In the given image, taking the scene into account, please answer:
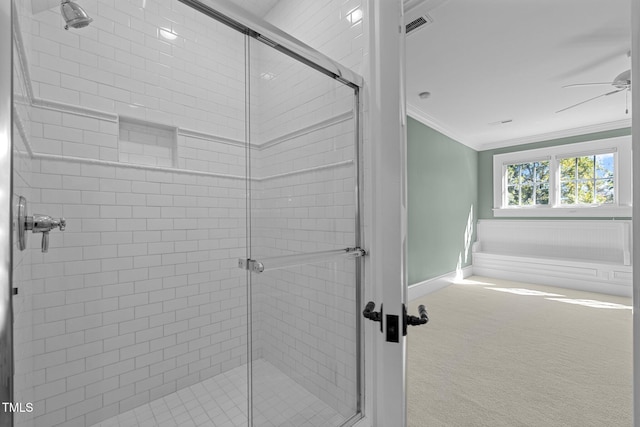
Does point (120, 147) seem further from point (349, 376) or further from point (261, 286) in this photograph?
point (349, 376)

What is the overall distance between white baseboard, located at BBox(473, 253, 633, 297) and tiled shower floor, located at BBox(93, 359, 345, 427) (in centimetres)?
501

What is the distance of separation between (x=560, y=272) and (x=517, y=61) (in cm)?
371

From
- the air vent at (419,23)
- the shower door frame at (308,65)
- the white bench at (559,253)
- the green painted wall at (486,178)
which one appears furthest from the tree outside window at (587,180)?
the shower door frame at (308,65)

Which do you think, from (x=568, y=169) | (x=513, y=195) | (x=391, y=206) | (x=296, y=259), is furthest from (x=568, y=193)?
(x=391, y=206)

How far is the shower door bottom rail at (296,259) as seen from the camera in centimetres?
114

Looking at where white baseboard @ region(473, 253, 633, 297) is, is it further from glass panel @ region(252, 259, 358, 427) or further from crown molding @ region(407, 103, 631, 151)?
glass panel @ region(252, 259, 358, 427)

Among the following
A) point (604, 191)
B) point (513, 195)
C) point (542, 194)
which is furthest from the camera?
point (513, 195)

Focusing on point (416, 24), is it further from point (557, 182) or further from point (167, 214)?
point (557, 182)

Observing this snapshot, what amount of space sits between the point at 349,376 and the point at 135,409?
1.34 metres

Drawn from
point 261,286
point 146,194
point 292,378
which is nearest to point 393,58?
point 261,286

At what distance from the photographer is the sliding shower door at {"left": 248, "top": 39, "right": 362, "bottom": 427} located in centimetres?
121

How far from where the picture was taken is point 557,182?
509cm

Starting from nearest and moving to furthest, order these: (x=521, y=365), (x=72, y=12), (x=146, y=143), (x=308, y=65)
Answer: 1. (x=72, y=12)
2. (x=308, y=65)
3. (x=146, y=143)
4. (x=521, y=365)

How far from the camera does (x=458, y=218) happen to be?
521cm
